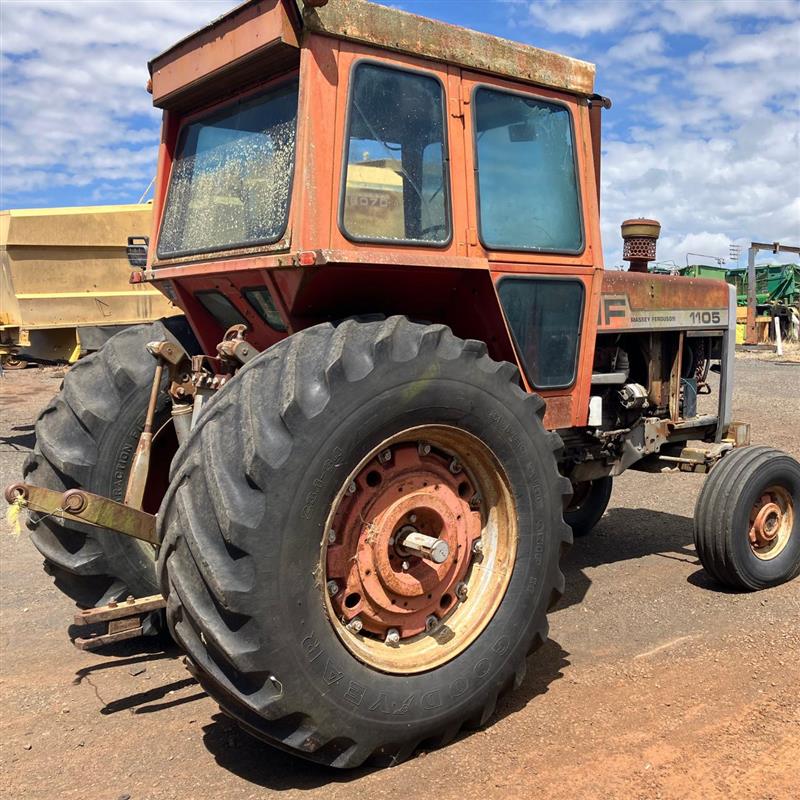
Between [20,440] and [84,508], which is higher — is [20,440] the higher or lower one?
the lower one

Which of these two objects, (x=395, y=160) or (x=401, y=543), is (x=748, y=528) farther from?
(x=395, y=160)

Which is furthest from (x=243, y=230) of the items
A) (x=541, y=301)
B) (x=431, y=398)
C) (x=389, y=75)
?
(x=541, y=301)

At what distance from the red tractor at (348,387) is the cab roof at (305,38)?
12 mm

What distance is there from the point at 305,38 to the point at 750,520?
11.4ft

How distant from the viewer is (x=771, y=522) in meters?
4.70

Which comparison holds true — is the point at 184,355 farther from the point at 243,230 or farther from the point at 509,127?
the point at 509,127

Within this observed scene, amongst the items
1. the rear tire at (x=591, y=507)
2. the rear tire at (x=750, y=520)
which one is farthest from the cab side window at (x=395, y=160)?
the rear tire at (x=591, y=507)

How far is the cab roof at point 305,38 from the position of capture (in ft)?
9.57

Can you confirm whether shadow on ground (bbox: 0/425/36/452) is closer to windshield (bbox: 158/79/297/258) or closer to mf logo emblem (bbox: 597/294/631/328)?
windshield (bbox: 158/79/297/258)

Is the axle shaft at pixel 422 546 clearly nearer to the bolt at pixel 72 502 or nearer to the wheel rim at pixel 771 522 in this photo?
the bolt at pixel 72 502

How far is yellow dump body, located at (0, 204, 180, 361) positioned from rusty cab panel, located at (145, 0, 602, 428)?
6918 millimetres

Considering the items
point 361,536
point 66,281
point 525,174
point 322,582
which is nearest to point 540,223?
point 525,174

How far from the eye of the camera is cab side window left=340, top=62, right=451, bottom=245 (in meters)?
3.05

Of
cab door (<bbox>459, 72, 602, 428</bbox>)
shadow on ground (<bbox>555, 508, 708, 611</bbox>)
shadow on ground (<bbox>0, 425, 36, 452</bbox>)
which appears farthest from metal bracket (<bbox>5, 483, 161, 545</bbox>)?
shadow on ground (<bbox>0, 425, 36, 452</bbox>)
